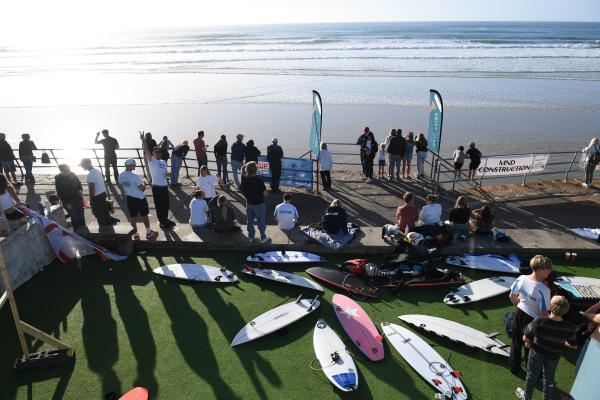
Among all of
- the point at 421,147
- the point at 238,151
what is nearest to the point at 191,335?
the point at 238,151

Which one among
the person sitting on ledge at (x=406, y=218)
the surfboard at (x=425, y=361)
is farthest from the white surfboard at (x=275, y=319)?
the person sitting on ledge at (x=406, y=218)

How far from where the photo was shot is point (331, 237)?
28.5ft

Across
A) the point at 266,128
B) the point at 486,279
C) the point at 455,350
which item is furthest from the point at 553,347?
the point at 266,128

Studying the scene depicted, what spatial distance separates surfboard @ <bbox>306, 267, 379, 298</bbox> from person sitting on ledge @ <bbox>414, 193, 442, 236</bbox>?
78.6 inches

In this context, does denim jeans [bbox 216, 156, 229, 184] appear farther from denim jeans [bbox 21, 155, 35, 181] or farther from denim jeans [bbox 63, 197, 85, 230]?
denim jeans [bbox 21, 155, 35, 181]

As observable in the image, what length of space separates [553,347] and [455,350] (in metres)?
1.60

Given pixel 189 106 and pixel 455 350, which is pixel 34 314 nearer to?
pixel 455 350

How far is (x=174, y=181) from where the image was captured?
1305cm

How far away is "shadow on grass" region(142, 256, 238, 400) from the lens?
5.42 metres

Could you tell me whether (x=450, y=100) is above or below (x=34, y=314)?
above

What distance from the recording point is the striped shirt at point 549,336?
172 inches

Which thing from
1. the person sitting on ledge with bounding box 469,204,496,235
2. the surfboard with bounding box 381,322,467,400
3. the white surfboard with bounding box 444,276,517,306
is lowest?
the surfboard with bounding box 381,322,467,400

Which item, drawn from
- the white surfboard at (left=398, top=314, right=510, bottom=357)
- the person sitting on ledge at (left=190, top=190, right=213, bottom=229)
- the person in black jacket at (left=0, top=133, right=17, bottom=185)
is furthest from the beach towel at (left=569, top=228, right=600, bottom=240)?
the person in black jacket at (left=0, top=133, right=17, bottom=185)

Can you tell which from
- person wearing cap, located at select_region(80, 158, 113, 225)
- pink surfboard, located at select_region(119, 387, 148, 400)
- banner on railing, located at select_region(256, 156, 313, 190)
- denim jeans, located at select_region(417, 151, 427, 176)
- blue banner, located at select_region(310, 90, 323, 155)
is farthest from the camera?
denim jeans, located at select_region(417, 151, 427, 176)
